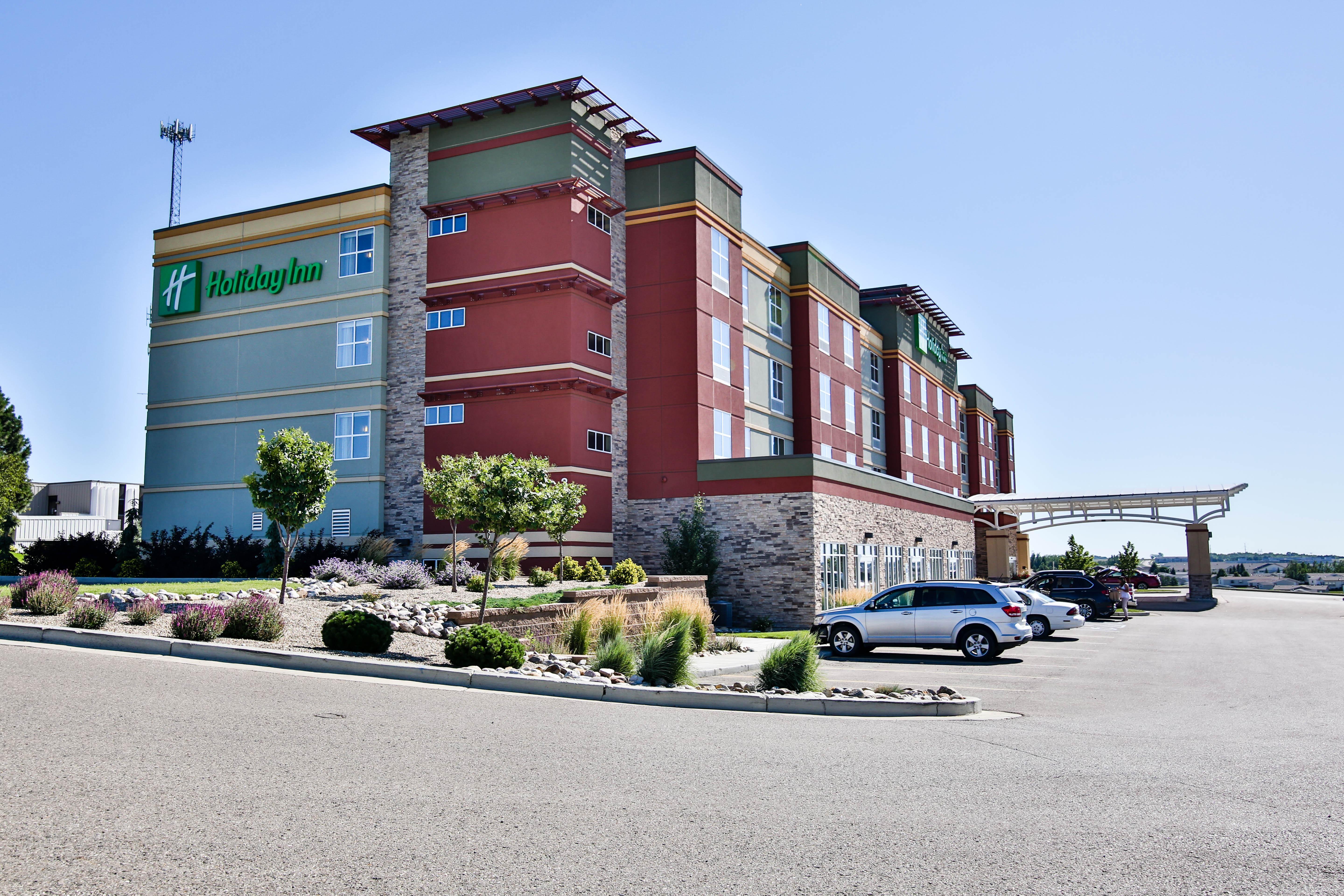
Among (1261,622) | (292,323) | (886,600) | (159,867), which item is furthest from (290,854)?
(1261,622)

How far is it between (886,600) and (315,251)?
84.6 ft

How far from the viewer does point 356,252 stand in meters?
36.8

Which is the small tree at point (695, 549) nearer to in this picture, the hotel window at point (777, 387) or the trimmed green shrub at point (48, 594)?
the hotel window at point (777, 387)

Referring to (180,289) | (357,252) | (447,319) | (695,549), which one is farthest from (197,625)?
(180,289)

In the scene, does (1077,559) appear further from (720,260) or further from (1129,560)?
(720,260)

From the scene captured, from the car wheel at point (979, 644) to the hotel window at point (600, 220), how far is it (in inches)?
769

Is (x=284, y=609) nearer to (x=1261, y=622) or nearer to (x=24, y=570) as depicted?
(x=24, y=570)

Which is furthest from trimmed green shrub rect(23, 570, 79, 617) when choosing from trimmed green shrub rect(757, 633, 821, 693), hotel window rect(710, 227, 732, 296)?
hotel window rect(710, 227, 732, 296)

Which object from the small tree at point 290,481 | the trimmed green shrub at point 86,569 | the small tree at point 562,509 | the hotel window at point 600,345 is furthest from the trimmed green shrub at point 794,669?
the trimmed green shrub at point 86,569

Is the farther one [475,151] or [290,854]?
[475,151]

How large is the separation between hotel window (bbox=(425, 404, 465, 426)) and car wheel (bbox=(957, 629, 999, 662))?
1909 centimetres

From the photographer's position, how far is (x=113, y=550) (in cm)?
3631

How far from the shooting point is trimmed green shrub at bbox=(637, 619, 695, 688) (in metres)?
15.1

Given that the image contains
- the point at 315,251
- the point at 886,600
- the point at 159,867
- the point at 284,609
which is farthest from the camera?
the point at 315,251
